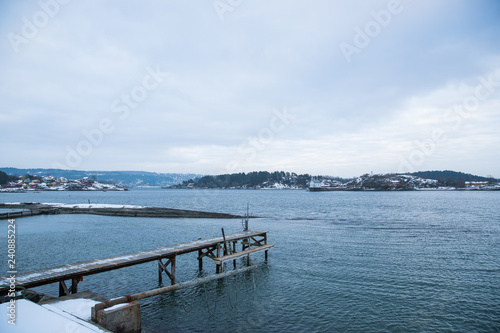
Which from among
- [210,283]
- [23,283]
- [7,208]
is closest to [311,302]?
[210,283]

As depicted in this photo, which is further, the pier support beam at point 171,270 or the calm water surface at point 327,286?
the pier support beam at point 171,270

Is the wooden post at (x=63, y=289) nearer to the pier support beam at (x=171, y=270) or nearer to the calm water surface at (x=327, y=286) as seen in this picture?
the calm water surface at (x=327, y=286)

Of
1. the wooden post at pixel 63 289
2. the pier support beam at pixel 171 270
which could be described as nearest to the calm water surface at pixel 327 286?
the pier support beam at pixel 171 270

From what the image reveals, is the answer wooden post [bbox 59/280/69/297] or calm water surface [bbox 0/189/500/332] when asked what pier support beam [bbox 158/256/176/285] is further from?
wooden post [bbox 59/280/69/297]

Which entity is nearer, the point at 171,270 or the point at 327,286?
the point at 327,286

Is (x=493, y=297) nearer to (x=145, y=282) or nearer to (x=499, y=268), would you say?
(x=499, y=268)

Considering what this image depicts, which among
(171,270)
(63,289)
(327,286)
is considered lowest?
(327,286)

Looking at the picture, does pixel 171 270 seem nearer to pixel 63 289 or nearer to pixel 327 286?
pixel 63 289

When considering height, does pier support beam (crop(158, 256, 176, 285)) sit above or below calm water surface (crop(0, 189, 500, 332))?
above

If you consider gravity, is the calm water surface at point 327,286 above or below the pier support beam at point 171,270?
below

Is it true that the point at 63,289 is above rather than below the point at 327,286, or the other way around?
above

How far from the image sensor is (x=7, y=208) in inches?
3140

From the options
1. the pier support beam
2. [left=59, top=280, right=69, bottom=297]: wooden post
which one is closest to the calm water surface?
the pier support beam

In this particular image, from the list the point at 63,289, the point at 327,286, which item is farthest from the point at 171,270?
the point at 327,286
